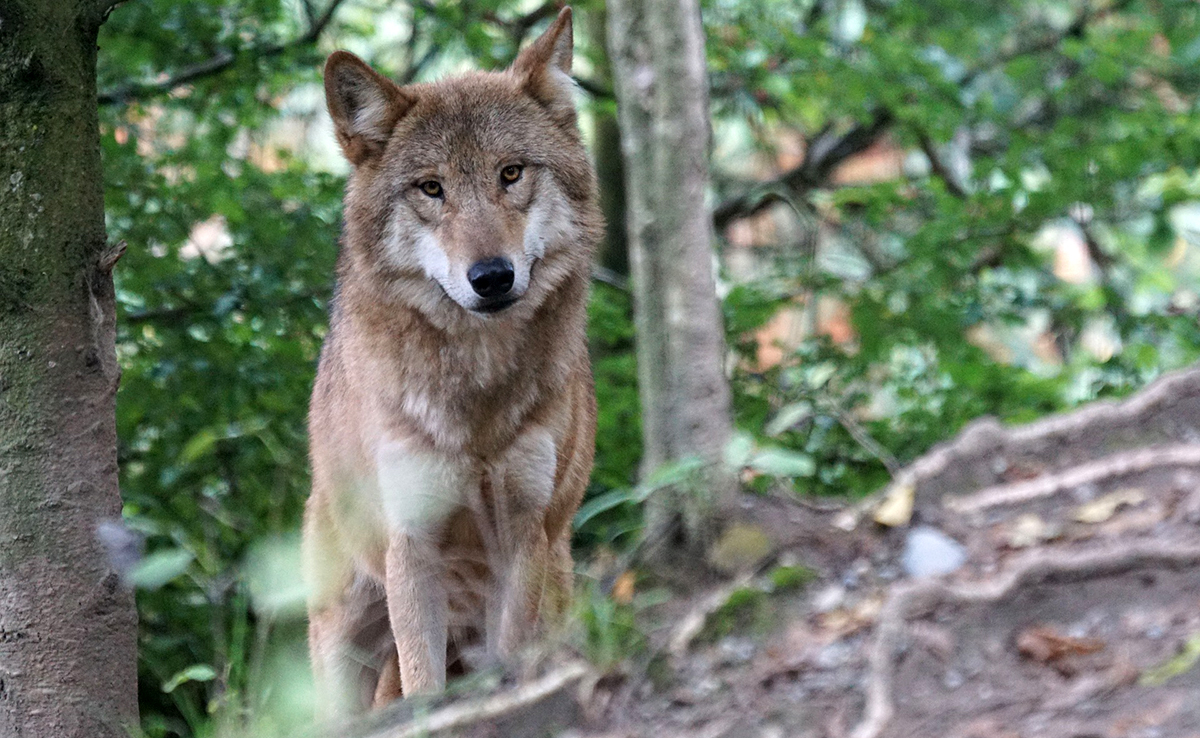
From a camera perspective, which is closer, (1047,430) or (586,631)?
(586,631)

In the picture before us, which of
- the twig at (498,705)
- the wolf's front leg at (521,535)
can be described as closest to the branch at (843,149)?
the wolf's front leg at (521,535)

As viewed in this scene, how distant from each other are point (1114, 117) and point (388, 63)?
523 cm

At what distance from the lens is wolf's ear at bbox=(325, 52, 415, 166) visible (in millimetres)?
3951

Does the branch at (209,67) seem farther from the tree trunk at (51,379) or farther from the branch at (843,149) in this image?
the branch at (843,149)

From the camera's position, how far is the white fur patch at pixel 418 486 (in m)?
3.87

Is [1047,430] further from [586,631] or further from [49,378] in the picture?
[49,378]

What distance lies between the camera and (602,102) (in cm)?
716

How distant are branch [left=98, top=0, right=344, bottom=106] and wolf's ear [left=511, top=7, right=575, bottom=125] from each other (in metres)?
2.23

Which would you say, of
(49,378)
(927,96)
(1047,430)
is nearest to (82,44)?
(49,378)

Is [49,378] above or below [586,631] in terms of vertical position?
above

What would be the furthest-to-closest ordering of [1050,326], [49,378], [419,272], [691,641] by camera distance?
[1050,326] → [419,272] → [49,378] → [691,641]

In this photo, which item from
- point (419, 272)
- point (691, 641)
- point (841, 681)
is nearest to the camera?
point (841, 681)

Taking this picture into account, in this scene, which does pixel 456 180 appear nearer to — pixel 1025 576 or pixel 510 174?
pixel 510 174

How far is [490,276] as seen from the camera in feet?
12.0
